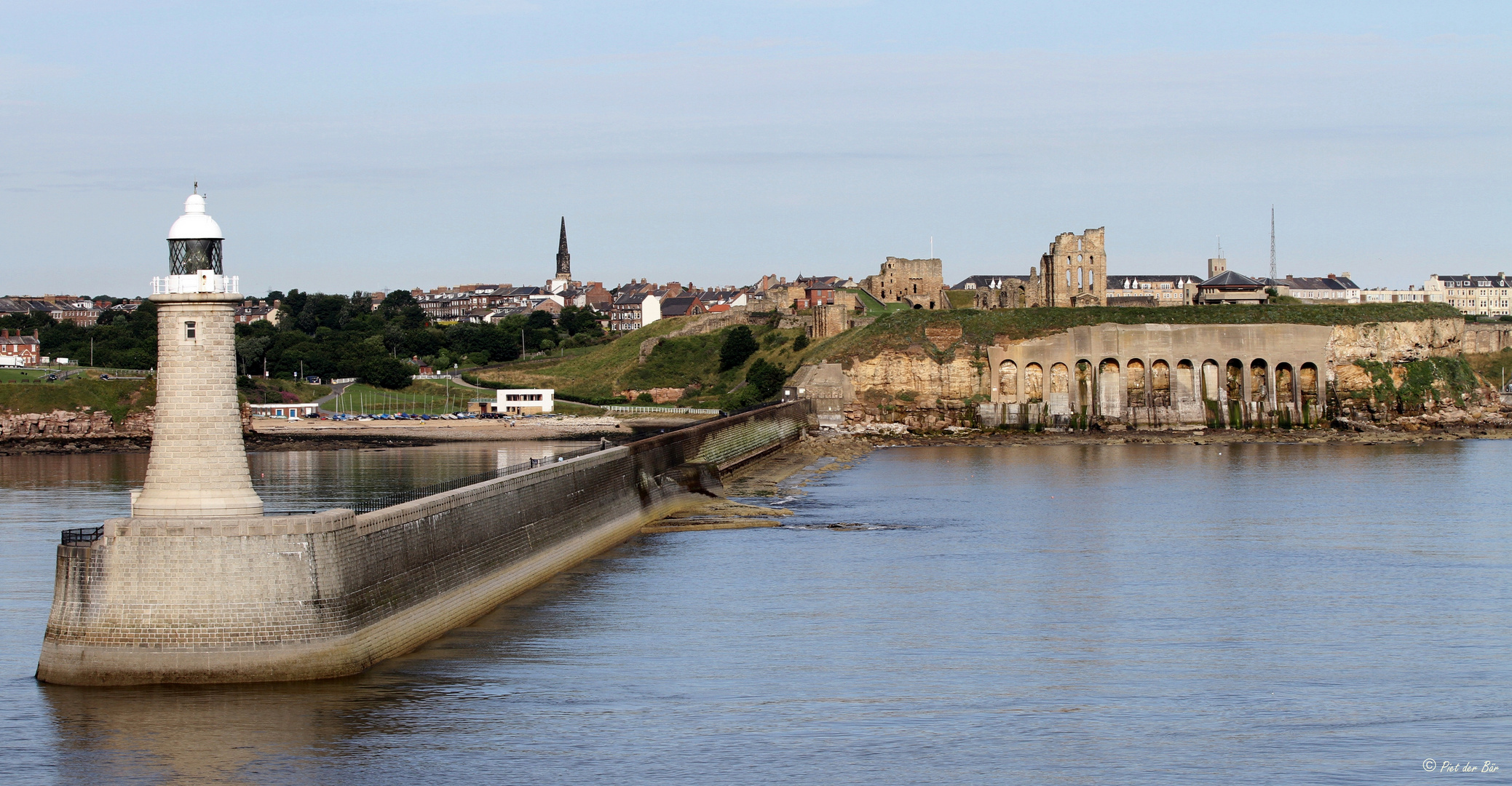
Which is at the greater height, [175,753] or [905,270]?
[905,270]

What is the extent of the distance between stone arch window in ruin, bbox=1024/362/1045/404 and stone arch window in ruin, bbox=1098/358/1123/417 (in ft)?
9.89

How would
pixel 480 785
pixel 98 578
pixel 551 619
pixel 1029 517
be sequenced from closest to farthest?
1. pixel 480 785
2. pixel 98 578
3. pixel 551 619
4. pixel 1029 517

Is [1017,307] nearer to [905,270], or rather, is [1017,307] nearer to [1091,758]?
[905,270]

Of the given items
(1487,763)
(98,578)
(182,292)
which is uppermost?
(182,292)

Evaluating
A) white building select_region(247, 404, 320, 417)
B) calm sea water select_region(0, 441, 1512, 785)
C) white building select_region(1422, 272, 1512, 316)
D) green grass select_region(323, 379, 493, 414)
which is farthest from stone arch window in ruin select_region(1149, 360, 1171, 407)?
white building select_region(1422, 272, 1512, 316)

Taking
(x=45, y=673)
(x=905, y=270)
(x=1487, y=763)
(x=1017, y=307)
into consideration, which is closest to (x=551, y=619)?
(x=45, y=673)

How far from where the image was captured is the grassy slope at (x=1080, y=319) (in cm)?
7956

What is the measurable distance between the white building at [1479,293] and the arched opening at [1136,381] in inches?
3601

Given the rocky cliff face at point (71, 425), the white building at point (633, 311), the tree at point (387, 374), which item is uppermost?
the white building at point (633, 311)

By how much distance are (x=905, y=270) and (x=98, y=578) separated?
86547mm

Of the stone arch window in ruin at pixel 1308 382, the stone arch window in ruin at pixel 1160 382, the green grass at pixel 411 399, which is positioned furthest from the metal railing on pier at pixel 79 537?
the green grass at pixel 411 399

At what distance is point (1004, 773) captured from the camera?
15.9 meters

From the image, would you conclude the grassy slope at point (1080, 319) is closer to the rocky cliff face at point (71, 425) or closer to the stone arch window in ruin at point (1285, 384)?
the stone arch window in ruin at point (1285, 384)

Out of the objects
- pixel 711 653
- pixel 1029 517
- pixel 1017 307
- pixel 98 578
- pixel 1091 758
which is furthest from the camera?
pixel 1017 307
